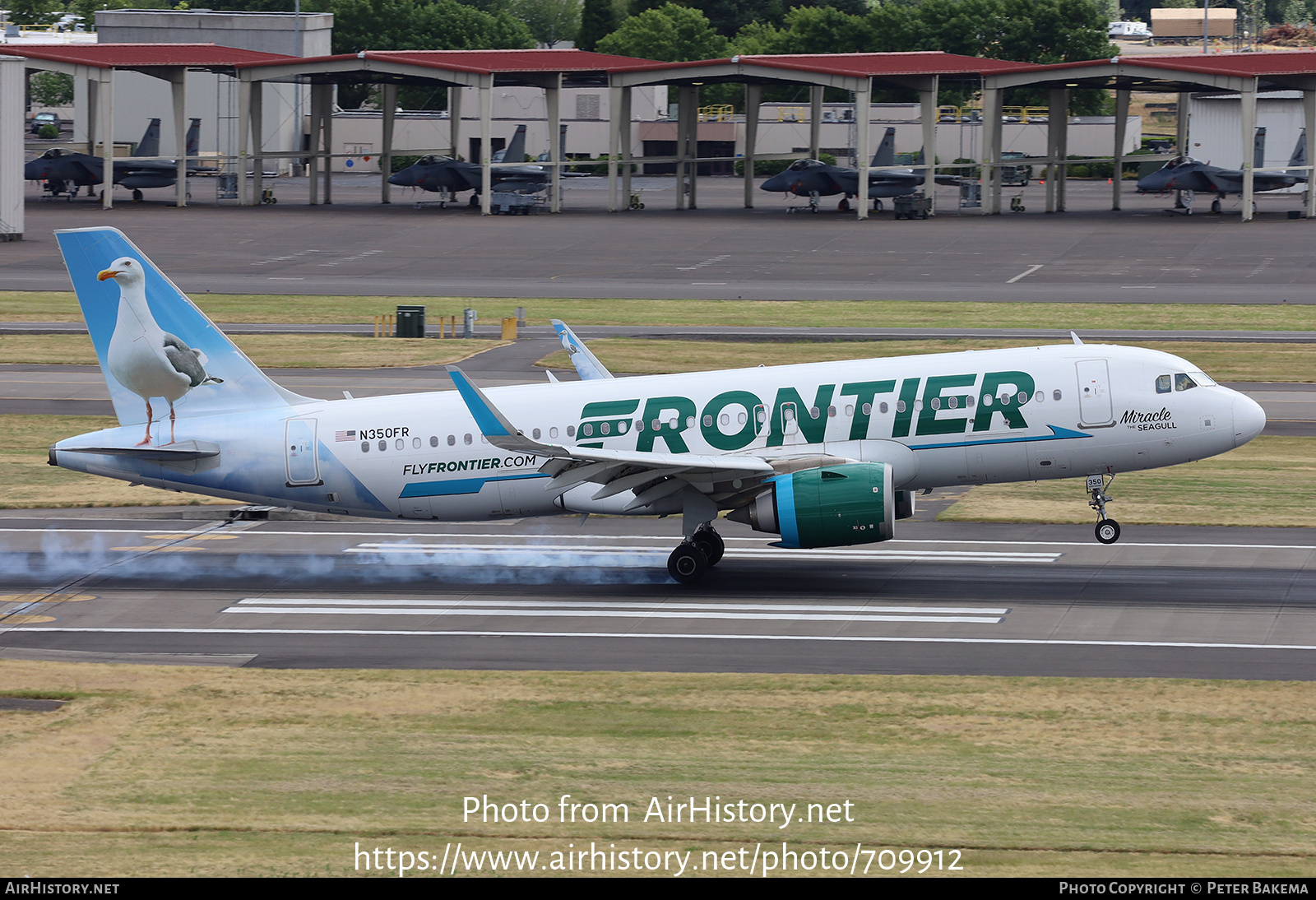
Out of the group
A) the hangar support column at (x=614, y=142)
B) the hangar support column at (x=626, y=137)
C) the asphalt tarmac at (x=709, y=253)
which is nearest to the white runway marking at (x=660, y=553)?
the asphalt tarmac at (x=709, y=253)

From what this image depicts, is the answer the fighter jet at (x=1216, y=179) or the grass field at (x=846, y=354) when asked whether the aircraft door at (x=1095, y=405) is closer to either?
the grass field at (x=846, y=354)

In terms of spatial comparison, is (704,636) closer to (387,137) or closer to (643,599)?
(643,599)

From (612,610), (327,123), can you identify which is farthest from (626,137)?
(612,610)

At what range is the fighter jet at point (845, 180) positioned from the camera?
4946 inches

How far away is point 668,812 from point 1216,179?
112 metres

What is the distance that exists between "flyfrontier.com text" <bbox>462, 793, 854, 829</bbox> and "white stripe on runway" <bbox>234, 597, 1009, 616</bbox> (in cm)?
1196

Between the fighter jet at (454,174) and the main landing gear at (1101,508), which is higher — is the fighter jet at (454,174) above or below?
above

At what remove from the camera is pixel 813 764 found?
21953mm

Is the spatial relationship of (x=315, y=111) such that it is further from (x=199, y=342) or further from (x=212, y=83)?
(x=199, y=342)

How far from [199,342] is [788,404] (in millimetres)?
14194

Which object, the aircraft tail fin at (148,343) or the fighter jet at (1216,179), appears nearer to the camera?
the aircraft tail fin at (148,343)

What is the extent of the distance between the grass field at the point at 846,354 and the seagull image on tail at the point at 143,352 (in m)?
28.4

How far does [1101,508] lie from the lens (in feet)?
111

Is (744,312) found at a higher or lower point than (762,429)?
higher
